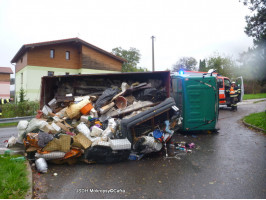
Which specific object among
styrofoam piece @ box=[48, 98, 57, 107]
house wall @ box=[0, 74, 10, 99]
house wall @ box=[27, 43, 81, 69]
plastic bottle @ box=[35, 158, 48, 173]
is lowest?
plastic bottle @ box=[35, 158, 48, 173]

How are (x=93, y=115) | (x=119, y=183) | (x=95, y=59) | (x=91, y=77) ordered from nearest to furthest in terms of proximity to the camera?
(x=119, y=183) → (x=93, y=115) → (x=91, y=77) → (x=95, y=59)

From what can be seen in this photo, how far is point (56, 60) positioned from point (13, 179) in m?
20.1

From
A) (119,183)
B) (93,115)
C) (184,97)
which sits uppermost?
(184,97)

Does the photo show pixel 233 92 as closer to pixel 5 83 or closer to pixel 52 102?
pixel 52 102

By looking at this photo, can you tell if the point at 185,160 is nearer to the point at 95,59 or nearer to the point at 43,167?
the point at 43,167

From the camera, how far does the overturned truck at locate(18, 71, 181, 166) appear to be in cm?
446

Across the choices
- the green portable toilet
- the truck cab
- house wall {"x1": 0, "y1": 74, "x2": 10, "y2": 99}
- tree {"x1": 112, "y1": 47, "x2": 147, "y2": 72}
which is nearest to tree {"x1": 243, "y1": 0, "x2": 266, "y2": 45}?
the truck cab

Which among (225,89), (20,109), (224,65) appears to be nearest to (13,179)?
(20,109)

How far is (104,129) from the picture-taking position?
5289mm

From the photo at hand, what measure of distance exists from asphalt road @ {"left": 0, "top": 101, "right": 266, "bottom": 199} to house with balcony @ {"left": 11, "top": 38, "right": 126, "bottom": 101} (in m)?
16.3

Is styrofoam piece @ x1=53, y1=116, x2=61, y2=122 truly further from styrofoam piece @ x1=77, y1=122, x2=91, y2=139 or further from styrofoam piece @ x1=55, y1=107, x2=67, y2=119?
styrofoam piece @ x1=77, y1=122, x2=91, y2=139

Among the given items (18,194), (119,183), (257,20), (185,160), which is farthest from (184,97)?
(257,20)

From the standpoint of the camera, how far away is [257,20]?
11.1m

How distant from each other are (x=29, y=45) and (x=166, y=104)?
58.4 ft
